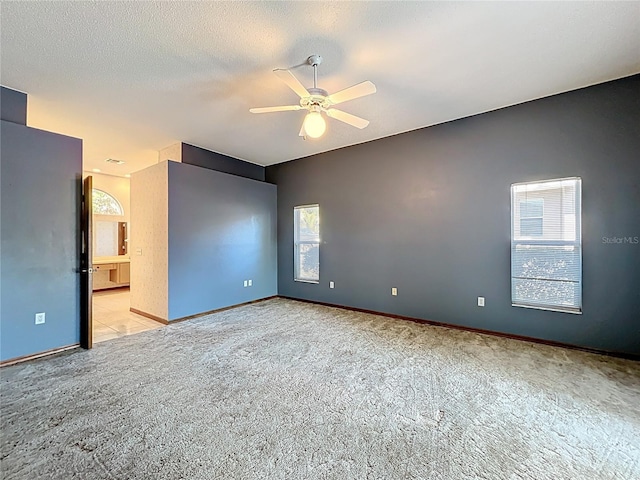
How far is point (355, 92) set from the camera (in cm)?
239

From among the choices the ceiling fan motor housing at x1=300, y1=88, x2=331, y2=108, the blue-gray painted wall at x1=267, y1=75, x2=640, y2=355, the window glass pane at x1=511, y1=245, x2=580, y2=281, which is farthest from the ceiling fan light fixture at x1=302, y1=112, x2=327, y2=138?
the window glass pane at x1=511, y1=245, x2=580, y2=281

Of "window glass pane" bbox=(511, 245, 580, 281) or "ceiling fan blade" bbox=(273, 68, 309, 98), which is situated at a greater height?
A: "ceiling fan blade" bbox=(273, 68, 309, 98)

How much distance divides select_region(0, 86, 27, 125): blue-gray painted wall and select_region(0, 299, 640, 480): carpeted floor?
8.66 ft

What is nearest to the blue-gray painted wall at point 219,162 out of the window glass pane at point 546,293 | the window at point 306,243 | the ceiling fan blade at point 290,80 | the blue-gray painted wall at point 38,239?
the window at point 306,243

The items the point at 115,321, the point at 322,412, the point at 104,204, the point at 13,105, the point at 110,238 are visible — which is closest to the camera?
the point at 322,412

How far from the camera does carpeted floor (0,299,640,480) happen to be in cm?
160

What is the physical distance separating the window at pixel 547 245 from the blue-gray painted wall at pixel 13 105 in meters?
5.86

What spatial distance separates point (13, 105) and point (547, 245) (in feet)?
20.7

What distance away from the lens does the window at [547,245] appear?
330cm

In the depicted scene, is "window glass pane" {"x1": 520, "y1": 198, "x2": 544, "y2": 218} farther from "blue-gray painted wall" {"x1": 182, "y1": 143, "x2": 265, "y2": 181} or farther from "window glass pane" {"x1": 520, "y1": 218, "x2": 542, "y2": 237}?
"blue-gray painted wall" {"x1": 182, "y1": 143, "x2": 265, "y2": 181}

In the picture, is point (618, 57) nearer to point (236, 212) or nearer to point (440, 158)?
point (440, 158)

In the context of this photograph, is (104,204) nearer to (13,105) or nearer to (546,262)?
(13,105)

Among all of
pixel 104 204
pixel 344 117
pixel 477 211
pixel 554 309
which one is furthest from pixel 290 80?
pixel 104 204

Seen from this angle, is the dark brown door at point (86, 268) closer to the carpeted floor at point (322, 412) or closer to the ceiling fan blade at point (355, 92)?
the carpeted floor at point (322, 412)
